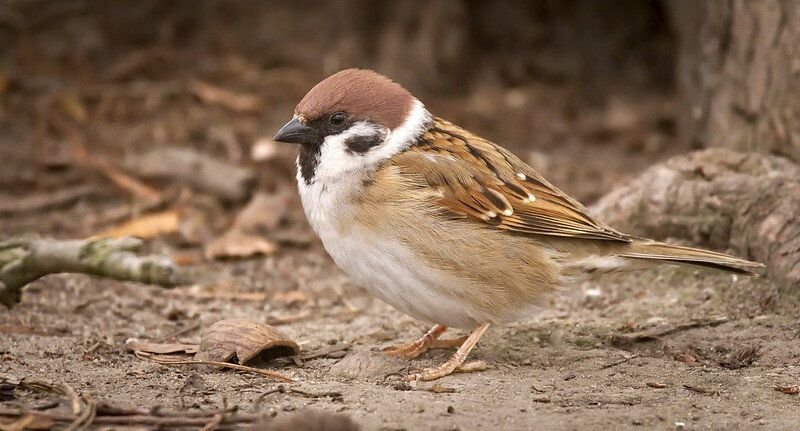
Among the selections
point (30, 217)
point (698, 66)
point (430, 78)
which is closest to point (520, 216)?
point (698, 66)

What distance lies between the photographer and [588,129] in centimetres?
904

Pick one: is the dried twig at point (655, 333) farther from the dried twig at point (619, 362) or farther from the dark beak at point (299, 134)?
the dark beak at point (299, 134)

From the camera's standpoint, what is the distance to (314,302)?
243 inches

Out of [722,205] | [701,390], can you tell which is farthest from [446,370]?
[722,205]

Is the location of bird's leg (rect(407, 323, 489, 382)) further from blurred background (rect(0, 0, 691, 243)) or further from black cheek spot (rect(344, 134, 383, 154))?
blurred background (rect(0, 0, 691, 243))

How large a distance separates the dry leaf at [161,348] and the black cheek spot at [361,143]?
3.60 ft

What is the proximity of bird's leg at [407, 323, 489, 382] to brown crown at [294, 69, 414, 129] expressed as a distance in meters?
0.99

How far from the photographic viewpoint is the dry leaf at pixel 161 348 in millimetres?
4715

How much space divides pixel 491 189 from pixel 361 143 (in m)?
0.61

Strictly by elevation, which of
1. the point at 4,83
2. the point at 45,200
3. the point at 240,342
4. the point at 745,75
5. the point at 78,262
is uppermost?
the point at 745,75

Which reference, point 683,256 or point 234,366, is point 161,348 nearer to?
point 234,366

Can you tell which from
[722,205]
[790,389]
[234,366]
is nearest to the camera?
[790,389]

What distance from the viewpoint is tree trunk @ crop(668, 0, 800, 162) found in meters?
6.05

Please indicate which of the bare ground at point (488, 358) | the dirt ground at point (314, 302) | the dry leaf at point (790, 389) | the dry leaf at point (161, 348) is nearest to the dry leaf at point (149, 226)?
the dirt ground at point (314, 302)
